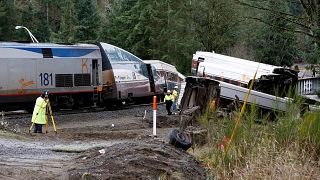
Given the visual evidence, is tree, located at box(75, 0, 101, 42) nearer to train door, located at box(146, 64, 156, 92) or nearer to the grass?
train door, located at box(146, 64, 156, 92)

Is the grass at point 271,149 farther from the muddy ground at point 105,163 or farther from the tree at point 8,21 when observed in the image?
the tree at point 8,21

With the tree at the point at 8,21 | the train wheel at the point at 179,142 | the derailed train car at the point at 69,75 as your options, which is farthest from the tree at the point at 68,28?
the train wheel at the point at 179,142

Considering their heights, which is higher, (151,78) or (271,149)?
(271,149)

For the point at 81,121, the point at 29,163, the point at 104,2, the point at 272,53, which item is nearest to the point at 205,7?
the point at 272,53

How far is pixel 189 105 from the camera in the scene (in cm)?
1702

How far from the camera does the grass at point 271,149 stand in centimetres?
660

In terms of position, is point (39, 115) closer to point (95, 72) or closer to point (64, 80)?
point (64, 80)

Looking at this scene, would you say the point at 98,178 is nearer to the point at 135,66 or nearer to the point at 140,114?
the point at 140,114

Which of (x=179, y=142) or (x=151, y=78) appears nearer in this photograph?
(x=179, y=142)

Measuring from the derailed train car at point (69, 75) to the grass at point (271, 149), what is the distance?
15843 millimetres

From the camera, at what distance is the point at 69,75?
79.5 feet

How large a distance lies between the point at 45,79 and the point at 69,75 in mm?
1452

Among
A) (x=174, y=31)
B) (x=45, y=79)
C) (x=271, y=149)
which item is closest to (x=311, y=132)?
(x=271, y=149)

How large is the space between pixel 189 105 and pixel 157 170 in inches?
381
